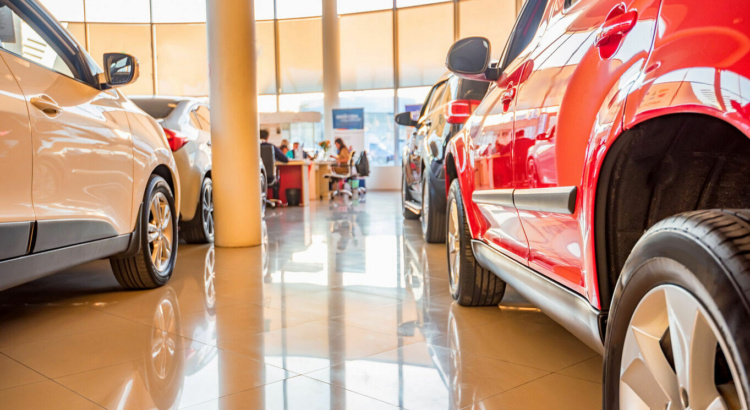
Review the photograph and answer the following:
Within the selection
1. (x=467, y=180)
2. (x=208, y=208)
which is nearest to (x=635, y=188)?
(x=467, y=180)

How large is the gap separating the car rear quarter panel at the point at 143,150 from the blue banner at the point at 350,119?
50.1 feet

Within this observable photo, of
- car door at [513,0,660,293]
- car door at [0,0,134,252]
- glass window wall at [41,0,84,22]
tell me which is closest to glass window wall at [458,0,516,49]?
glass window wall at [41,0,84,22]

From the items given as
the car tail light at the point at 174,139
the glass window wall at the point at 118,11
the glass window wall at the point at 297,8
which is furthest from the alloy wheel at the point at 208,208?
the glass window wall at the point at 118,11

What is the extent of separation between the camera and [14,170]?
2439mm

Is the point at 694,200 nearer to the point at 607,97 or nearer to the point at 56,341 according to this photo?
the point at 607,97

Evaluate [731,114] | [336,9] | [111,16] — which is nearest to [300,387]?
[731,114]

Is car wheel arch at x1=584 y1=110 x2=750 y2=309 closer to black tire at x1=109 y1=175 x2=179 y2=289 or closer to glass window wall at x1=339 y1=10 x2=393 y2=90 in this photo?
black tire at x1=109 y1=175 x2=179 y2=289

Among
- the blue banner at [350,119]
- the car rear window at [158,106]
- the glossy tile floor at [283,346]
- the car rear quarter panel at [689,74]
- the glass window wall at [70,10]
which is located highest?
the glass window wall at [70,10]

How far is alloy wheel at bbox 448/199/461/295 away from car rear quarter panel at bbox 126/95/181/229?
176 cm

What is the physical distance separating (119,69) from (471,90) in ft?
9.08

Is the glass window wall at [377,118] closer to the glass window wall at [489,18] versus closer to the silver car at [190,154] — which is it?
the glass window wall at [489,18]

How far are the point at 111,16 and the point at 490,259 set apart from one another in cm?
2059

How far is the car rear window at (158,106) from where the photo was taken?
6.03m

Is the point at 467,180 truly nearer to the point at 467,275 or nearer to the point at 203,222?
the point at 467,275
